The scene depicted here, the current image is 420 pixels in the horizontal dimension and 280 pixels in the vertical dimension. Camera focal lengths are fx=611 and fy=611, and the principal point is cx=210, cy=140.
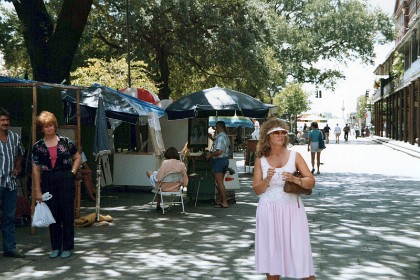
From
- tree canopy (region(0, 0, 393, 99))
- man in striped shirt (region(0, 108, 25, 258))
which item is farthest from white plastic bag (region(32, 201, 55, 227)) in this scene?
tree canopy (region(0, 0, 393, 99))

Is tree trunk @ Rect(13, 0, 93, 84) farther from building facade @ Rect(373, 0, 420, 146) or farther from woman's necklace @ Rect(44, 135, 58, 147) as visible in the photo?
building facade @ Rect(373, 0, 420, 146)

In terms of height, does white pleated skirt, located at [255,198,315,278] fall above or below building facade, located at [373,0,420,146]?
below

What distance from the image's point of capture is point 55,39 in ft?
46.0

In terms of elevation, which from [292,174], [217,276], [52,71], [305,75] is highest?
[305,75]

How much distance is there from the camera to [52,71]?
13938 millimetres

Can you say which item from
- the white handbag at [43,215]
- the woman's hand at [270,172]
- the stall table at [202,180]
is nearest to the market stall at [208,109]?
the stall table at [202,180]

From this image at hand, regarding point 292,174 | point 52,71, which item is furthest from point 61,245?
point 52,71

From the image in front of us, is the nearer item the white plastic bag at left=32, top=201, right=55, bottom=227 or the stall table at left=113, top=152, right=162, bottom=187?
the white plastic bag at left=32, top=201, right=55, bottom=227

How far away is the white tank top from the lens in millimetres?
4910

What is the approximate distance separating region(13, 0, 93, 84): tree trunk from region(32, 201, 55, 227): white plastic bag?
7365mm

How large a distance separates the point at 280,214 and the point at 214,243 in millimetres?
3466

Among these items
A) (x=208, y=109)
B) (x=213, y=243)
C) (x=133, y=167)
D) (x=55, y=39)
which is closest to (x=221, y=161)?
(x=208, y=109)

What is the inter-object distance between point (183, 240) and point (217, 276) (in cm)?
215

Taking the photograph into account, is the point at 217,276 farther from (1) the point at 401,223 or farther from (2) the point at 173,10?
(2) the point at 173,10
